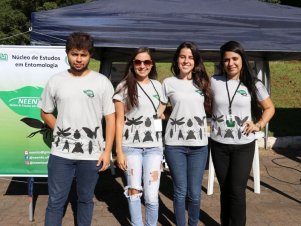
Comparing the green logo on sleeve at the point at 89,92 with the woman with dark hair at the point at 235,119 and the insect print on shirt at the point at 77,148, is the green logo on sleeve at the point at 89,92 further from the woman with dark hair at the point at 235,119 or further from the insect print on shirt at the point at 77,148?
the woman with dark hair at the point at 235,119

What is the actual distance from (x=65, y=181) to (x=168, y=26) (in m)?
2.19

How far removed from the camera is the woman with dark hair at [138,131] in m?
2.83

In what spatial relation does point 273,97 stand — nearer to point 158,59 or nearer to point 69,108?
point 158,59

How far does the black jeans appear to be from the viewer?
3.04 metres

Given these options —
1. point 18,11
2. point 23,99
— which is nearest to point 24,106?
point 23,99

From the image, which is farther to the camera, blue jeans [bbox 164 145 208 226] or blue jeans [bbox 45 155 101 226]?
blue jeans [bbox 164 145 208 226]

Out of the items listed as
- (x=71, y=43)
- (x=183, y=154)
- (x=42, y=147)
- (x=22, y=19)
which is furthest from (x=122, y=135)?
(x=22, y=19)

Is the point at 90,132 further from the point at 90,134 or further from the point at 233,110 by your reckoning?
the point at 233,110

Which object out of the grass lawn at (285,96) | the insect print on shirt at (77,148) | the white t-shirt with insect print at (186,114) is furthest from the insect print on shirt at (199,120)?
the grass lawn at (285,96)

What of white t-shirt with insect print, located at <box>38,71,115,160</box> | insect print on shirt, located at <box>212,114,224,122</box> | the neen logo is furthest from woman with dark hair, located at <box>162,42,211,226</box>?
the neen logo

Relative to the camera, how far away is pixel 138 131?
2854 mm

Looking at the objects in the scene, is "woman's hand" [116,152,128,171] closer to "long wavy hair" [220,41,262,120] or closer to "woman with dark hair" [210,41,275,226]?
"woman with dark hair" [210,41,275,226]

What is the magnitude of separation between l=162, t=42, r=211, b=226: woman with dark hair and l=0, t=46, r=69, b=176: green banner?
48.1 inches

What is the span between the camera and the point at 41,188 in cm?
496
